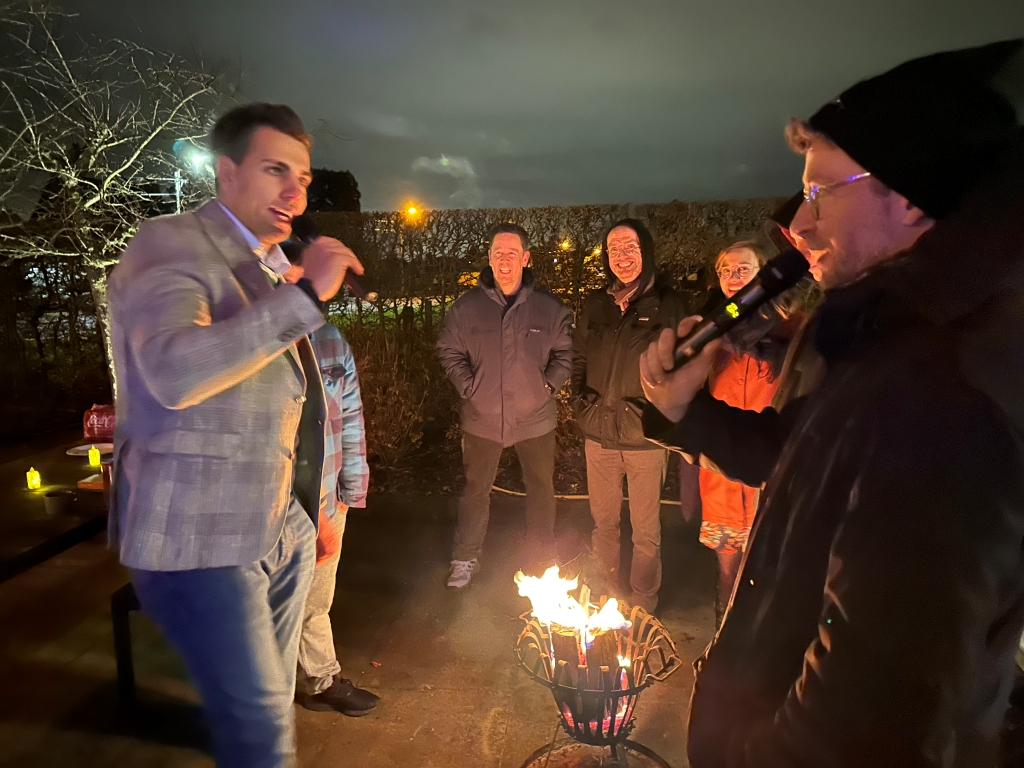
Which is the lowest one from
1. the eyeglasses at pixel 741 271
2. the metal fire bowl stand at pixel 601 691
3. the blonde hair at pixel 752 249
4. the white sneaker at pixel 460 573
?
the white sneaker at pixel 460 573

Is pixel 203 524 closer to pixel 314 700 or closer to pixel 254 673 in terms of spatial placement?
pixel 254 673

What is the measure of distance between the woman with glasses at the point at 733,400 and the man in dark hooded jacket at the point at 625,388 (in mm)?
384

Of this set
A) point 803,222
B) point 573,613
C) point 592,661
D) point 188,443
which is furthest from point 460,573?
point 803,222

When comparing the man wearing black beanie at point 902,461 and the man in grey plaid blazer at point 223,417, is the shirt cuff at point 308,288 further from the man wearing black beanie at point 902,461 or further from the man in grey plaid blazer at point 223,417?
the man wearing black beanie at point 902,461

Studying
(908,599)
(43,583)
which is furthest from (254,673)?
(43,583)

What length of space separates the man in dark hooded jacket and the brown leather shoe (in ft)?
5.37

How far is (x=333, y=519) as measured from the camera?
2.81 m

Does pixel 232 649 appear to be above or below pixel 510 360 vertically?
below

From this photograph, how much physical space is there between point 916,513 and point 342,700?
2.76 m

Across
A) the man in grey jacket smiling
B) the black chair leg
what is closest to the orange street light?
the man in grey jacket smiling

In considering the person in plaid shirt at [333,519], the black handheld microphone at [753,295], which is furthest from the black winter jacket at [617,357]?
the black handheld microphone at [753,295]

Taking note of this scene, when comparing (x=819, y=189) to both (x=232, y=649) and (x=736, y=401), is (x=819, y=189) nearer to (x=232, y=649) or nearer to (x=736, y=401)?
(x=232, y=649)

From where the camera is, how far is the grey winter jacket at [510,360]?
4.04m

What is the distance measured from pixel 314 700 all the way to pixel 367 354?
12.8ft
